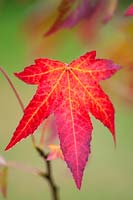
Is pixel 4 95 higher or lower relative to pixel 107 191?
higher

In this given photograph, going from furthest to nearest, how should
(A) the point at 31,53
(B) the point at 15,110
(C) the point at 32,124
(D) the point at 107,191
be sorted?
(B) the point at 15,110 < (D) the point at 107,191 < (A) the point at 31,53 < (C) the point at 32,124

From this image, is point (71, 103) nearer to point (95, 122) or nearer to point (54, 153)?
point (54, 153)

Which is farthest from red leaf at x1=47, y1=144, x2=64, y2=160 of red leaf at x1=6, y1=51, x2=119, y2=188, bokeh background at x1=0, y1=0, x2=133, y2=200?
bokeh background at x1=0, y1=0, x2=133, y2=200

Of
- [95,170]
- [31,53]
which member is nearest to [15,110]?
[95,170]

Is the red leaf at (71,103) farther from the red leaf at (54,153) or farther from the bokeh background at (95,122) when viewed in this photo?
the bokeh background at (95,122)

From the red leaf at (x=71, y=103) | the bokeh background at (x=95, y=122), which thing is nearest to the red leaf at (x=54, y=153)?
the red leaf at (x=71, y=103)

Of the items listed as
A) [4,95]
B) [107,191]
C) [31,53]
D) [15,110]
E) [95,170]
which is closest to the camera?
[31,53]

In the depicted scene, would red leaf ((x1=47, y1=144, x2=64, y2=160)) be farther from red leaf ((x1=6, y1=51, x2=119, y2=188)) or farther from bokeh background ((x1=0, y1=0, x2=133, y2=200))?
bokeh background ((x1=0, y1=0, x2=133, y2=200))

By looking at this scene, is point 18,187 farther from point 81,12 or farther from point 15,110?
point 81,12
